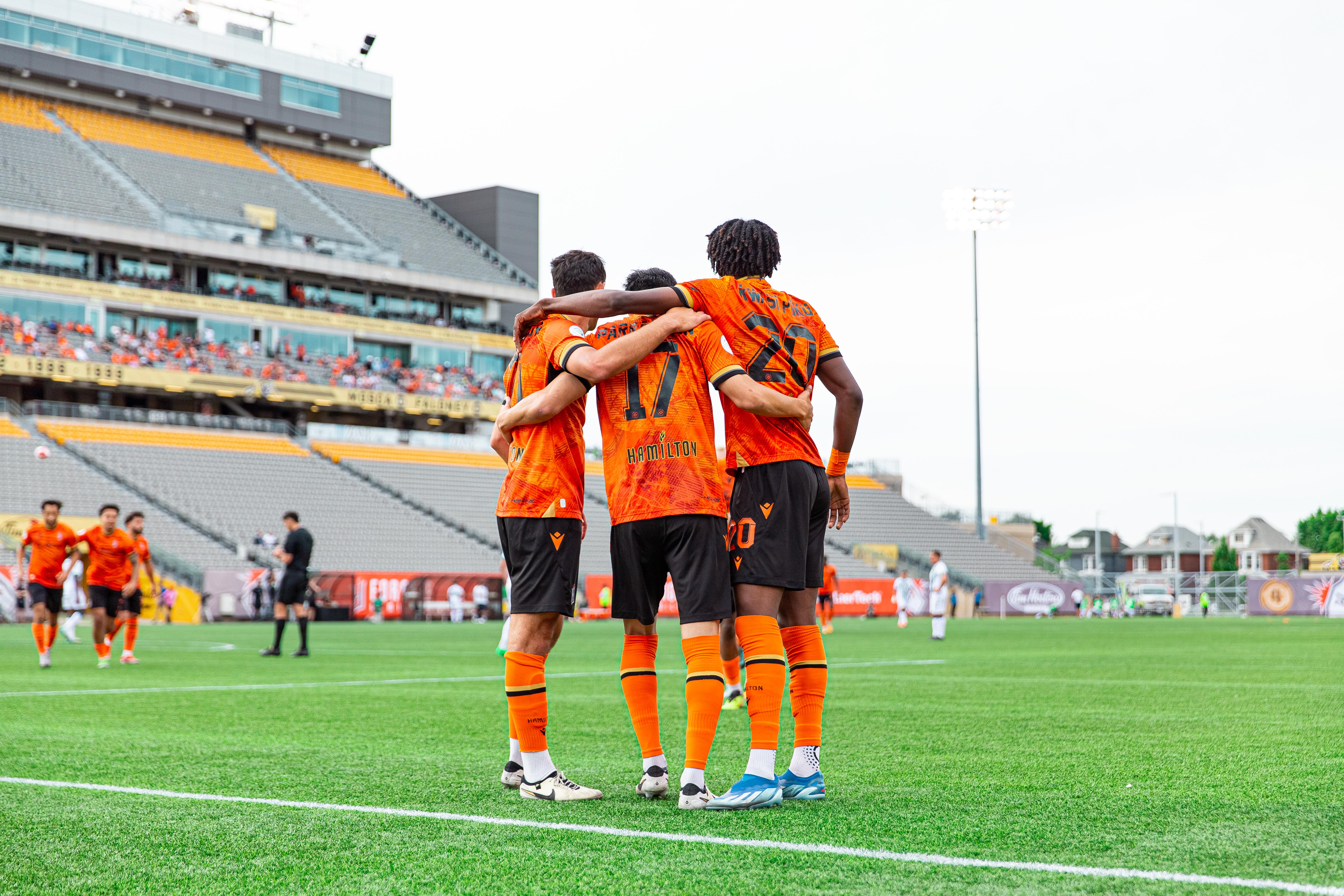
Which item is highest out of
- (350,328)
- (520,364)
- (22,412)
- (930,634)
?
(350,328)

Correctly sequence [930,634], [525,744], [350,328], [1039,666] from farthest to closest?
[350,328] < [930,634] < [1039,666] < [525,744]

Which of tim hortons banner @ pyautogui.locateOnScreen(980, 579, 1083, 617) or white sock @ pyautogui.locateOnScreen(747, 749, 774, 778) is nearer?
white sock @ pyautogui.locateOnScreen(747, 749, 774, 778)

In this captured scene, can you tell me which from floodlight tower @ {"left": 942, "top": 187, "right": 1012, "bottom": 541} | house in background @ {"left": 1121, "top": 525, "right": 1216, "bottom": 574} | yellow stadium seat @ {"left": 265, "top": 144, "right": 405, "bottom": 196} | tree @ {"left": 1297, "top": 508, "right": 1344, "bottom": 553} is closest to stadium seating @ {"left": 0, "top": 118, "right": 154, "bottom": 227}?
yellow stadium seat @ {"left": 265, "top": 144, "right": 405, "bottom": 196}

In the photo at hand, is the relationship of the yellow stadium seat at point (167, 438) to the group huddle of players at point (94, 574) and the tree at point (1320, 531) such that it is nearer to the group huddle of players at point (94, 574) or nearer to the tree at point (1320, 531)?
the group huddle of players at point (94, 574)

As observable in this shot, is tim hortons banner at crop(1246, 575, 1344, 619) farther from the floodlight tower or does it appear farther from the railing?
the railing

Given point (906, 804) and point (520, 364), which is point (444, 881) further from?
point (520, 364)

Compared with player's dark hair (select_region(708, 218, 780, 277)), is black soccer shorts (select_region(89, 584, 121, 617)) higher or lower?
lower

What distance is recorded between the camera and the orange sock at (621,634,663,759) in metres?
4.94

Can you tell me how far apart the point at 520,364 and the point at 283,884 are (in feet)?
7.69

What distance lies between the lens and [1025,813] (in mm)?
4465

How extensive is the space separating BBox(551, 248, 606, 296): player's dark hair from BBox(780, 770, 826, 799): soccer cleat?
2.09 metres

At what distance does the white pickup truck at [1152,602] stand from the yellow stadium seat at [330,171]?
39752 mm

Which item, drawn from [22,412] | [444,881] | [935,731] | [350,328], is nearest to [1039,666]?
[935,731]

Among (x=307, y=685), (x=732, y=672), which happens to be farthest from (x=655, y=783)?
(x=307, y=685)
